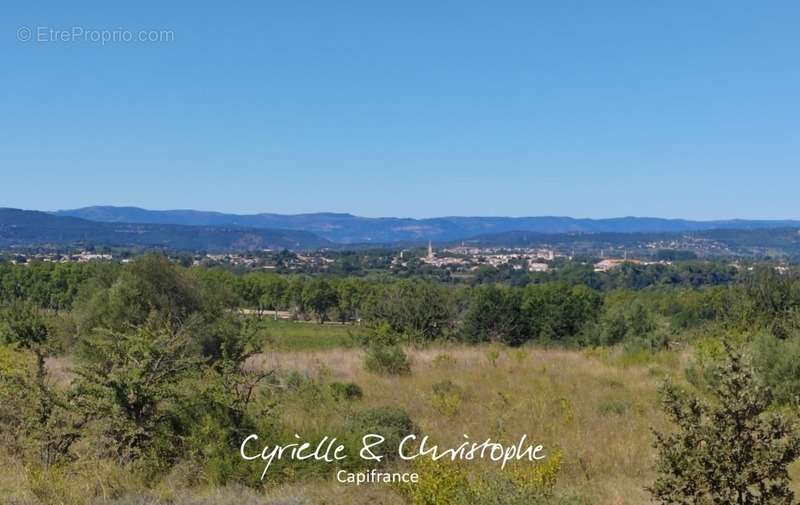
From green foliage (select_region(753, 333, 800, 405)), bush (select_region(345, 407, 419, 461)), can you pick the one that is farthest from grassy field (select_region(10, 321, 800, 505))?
green foliage (select_region(753, 333, 800, 405))

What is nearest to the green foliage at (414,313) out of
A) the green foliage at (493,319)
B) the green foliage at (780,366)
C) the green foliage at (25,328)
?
the green foliage at (493,319)

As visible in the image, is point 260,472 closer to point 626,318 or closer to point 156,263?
point 156,263

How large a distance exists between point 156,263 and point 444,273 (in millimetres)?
124807

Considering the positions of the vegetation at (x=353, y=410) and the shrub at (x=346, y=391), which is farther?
the shrub at (x=346, y=391)

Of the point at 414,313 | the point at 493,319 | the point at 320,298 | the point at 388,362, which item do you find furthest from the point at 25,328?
the point at 320,298

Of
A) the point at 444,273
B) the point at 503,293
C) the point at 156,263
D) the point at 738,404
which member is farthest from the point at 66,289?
the point at 444,273

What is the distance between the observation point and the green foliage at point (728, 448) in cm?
473

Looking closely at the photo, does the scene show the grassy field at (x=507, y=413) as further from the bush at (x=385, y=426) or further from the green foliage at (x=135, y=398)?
the green foliage at (x=135, y=398)

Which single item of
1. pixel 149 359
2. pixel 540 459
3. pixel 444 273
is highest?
pixel 149 359

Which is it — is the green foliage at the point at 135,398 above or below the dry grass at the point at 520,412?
above

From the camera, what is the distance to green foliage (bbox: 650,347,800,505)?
4.73 metres

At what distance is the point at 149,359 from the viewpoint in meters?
7.73

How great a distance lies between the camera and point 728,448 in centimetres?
477

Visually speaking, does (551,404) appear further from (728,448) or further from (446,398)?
(728,448)
